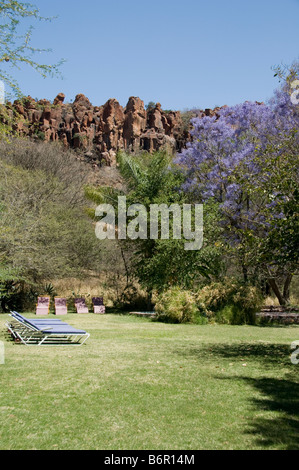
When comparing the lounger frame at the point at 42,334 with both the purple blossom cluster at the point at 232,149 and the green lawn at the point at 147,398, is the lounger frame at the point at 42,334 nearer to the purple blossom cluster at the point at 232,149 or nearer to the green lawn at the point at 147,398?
the green lawn at the point at 147,398

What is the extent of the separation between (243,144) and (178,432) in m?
18.4

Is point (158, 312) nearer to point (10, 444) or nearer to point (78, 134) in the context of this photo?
point (10, 444)

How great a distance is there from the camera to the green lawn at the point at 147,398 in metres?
4.17

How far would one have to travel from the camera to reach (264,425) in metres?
4.53

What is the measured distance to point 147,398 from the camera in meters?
5.45

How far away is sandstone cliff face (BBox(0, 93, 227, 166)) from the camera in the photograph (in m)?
70.8

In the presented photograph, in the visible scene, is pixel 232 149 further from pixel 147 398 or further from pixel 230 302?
pixel 147 398

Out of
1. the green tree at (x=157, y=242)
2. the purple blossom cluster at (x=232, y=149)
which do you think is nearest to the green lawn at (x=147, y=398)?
the green tree at (x=157, y=242)

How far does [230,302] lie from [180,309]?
82.4 inches

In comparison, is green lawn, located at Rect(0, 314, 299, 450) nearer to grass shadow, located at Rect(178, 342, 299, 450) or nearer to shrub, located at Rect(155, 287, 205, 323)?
grass shadow, located at Rect(178, 342, 299, 450)

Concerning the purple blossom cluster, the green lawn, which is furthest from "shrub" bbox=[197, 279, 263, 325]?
the green lawn

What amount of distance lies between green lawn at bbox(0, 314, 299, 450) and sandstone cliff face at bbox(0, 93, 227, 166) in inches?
2412

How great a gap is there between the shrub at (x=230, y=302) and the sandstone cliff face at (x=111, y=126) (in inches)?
2114
